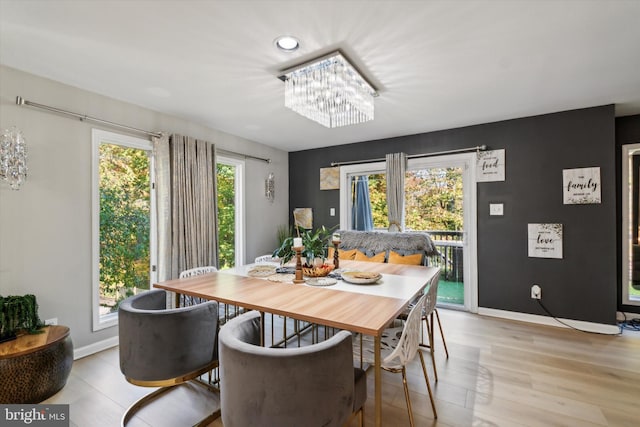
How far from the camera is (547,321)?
11.1ft

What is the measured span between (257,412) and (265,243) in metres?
3.82

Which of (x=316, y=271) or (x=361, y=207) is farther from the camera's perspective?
(x=361, y=207)

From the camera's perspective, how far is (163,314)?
1591 mm

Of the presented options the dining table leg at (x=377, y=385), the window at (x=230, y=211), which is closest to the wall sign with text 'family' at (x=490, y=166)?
the dining table leg at (x=377, y=385)

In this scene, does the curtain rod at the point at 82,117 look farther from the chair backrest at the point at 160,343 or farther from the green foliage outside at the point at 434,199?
the green foliage outside at the point at 434,199

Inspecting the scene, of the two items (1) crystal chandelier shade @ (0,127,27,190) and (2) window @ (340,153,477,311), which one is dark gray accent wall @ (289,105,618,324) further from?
(1) crystal chandelier shade @ (0,127,27,190)

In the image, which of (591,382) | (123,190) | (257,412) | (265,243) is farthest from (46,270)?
(591,382)

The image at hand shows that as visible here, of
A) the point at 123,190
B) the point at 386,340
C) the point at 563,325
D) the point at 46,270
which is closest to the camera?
the point at 386,340

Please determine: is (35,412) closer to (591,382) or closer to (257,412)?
(257,412)

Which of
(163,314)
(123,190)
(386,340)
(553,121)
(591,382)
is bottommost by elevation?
(591,382)

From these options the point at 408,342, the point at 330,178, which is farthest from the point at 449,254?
the point at 408,342

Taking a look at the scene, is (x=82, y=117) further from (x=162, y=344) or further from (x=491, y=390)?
(x=491, y=390)

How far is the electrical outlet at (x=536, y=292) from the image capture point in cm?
341

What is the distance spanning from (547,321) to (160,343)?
4.00 metres
